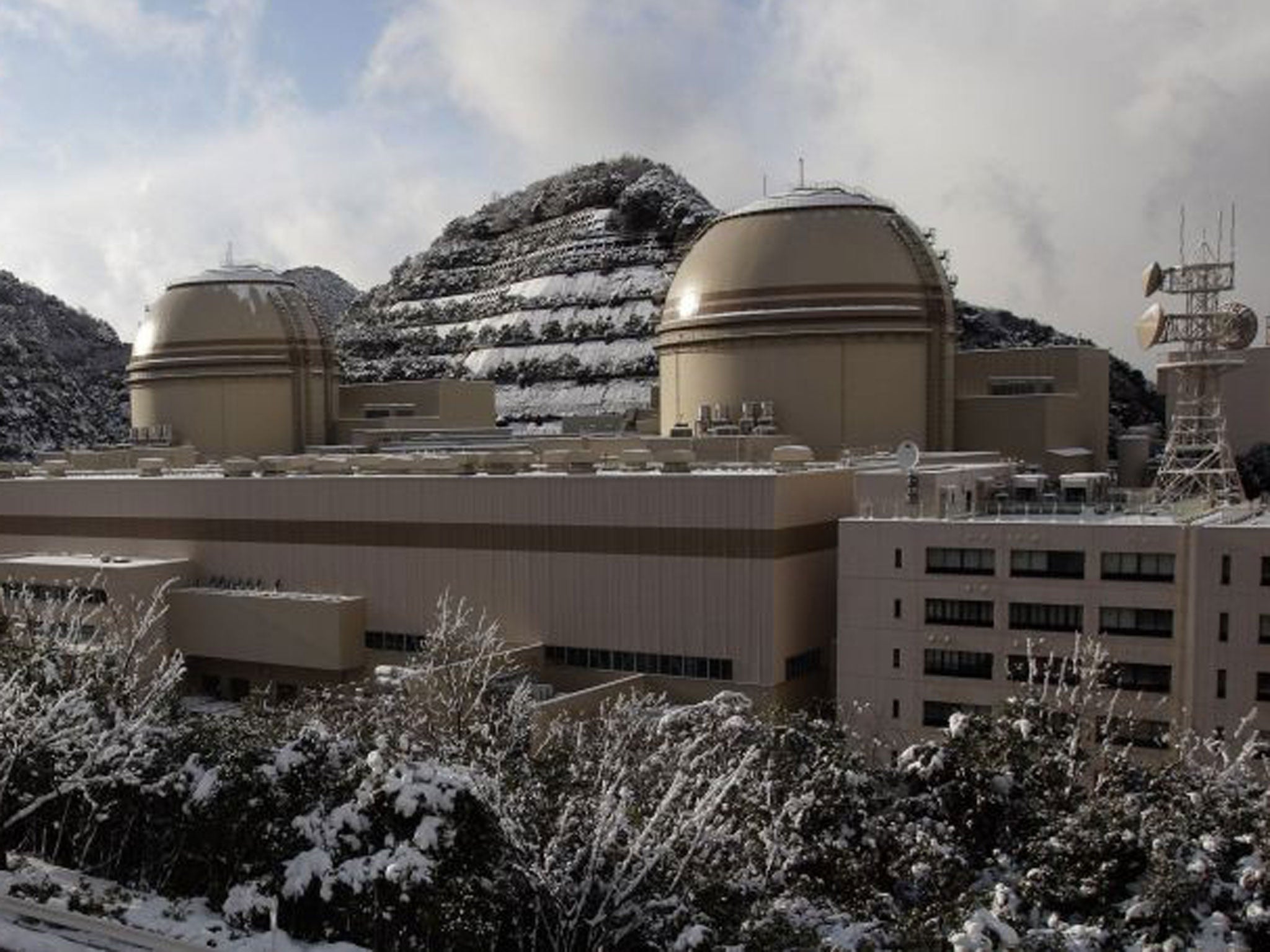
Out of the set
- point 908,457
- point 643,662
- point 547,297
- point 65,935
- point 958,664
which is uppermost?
point 547,297

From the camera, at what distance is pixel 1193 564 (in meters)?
26.8

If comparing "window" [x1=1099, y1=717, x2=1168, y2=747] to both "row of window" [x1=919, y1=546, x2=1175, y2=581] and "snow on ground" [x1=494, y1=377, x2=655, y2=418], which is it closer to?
"row of window" [x1=919, y1=546, x2=1175, y2=581]

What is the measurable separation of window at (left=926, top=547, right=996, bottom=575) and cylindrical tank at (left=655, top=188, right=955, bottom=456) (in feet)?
49.4

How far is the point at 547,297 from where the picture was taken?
93188 millimetres

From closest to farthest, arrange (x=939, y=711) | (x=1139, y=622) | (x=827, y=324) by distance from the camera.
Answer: (x=1139, y=622)
(x=939, y=711)
(x=827, y=324)

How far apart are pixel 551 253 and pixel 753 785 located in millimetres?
83436

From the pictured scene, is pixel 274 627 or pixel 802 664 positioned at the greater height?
pixel 274 627

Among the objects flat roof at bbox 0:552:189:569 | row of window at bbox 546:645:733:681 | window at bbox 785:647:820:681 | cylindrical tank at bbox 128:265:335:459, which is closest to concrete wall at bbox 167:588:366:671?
flat roof at bbox 0:552:189:569

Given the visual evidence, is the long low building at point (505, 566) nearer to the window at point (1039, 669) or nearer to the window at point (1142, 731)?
the window at point (1039, 669)

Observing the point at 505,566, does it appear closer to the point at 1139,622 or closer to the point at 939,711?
the point at 939,711

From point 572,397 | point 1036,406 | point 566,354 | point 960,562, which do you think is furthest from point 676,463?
point 566,354

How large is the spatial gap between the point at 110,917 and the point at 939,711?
20.5 m

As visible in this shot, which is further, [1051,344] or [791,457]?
[1051,344]

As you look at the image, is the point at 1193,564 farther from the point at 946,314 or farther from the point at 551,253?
the point at 551,253
